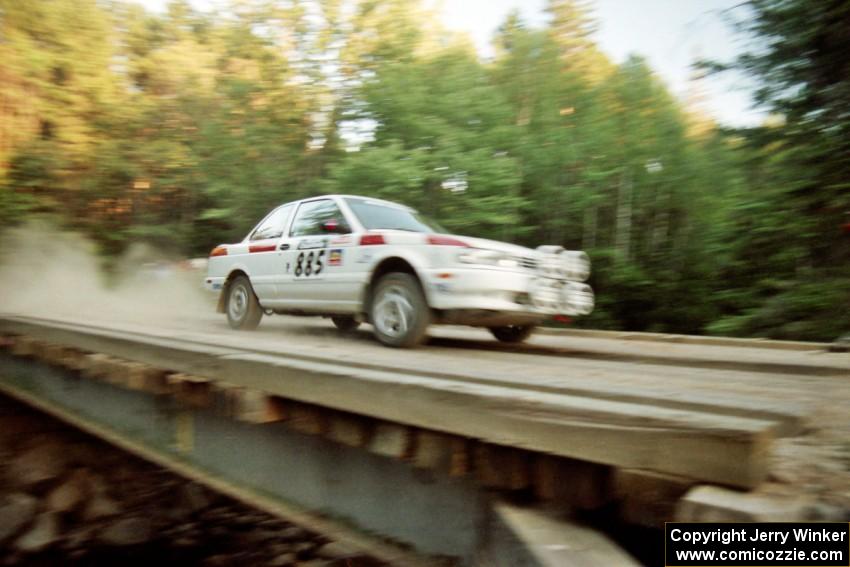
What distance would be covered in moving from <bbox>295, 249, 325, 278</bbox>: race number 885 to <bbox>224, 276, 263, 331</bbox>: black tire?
1169mm

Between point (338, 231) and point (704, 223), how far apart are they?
10.4 metres

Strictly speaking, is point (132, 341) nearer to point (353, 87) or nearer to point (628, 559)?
point (628, 559)

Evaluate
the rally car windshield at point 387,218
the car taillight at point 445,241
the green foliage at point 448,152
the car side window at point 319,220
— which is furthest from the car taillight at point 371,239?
the green foliage at point 448,152

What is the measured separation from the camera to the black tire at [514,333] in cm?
738

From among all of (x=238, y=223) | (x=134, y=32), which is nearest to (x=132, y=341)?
(x=238, y=223)

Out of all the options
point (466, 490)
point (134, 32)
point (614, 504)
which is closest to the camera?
point (614, 504)

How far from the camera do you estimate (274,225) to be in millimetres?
8039

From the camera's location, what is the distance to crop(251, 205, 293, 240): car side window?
788cm

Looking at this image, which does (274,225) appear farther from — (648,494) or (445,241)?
(648,494)

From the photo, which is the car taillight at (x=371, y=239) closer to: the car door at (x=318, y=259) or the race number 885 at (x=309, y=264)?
the car door at (x=318, y=259)

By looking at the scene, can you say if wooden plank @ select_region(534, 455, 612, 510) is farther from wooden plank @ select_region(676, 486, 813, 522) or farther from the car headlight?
the car headlight

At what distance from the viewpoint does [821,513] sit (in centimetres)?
196

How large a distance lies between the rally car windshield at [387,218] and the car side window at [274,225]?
3.84 ft

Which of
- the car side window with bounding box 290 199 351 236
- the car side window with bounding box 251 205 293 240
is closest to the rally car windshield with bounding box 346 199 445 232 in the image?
the car side window with bounding box 290 199 351 236
